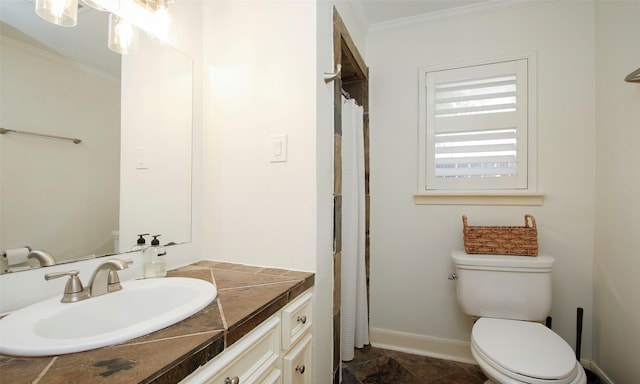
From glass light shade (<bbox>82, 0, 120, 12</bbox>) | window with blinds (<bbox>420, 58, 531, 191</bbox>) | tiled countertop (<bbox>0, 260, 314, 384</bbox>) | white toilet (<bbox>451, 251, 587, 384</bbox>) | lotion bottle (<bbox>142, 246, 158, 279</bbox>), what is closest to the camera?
tiled countertop (<bbox>0, 260, 314, 384</bbox>)

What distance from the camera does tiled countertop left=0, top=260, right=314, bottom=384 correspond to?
47cm

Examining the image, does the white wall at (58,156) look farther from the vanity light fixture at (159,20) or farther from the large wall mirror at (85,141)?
the vanity light fixture at (159,20)

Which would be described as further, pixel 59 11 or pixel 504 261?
pixel 504 261

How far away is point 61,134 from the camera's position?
86cm

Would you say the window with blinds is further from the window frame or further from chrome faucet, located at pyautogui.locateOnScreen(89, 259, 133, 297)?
chrome faucet, located at pyautogui.locateOnScreen(89, 259, 133, 297)

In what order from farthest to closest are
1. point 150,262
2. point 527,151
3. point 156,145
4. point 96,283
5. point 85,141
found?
point 527,151 → point 156,145 → point 150,262 → point 85,141 → point 96,283

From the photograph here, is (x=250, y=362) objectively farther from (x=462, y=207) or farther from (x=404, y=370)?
(x=462, y=207)

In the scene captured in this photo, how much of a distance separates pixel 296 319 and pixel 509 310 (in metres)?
1.26

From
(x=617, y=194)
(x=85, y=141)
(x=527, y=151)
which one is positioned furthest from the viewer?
(x=527, y=151)

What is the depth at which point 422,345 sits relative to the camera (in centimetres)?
192

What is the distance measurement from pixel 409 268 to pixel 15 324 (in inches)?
74.8

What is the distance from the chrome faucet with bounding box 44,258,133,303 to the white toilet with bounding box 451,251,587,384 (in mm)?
1436

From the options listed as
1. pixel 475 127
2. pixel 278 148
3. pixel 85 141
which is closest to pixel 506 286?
pixel 475 127

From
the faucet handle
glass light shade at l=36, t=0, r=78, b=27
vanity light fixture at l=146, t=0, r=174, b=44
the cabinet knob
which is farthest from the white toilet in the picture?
glass light shade at l=36, t=0, r=78, b=27
